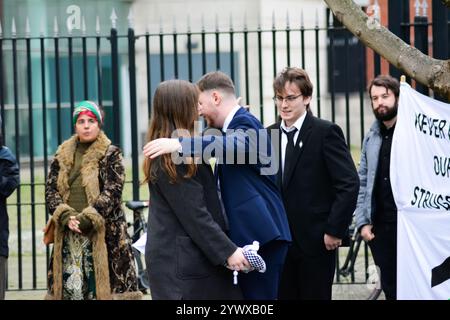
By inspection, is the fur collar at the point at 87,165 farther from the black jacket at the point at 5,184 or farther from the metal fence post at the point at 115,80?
the metal fence post at the point at 115,80

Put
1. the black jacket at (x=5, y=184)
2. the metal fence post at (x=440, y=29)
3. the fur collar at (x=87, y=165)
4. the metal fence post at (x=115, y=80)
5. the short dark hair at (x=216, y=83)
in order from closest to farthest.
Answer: the short dark hair at (x=216, y=83), the black jacket at (x=5, y=184), the fur collar at (x=87, y=165), the metal fence post at (x=440, y=29), the metal fence post at (x=115, y=80)

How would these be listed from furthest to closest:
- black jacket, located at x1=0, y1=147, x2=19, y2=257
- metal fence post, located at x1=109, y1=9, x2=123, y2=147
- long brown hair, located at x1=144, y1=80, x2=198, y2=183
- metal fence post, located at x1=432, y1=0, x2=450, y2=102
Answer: metal fence post, located at x1=109, y1=9, x2=123, y2=147 → metal fence post, located at x1=432, y1=0, x2=450, y2=102 → black jacket, located at x1=0, y1=147, x2=19, y2=257 → long brown hair, located at x1=144, y1=80, x2=198, y2=183

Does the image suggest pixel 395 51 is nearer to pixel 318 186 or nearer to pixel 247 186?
pixel 318 186

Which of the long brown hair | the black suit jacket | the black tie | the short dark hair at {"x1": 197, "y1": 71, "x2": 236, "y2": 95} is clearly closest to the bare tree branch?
the black suit jacket

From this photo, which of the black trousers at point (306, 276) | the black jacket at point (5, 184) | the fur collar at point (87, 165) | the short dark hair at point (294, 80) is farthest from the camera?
the fur collar at point (87, 165)

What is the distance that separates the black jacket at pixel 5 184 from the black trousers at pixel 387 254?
2804 mm

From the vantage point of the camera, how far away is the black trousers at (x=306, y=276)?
261 inches

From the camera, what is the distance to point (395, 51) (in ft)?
20.9

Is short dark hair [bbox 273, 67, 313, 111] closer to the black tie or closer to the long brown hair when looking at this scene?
the black tie

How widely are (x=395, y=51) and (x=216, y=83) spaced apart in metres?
1.30

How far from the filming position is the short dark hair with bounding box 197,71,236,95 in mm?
5816

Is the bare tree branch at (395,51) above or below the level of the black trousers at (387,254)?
above

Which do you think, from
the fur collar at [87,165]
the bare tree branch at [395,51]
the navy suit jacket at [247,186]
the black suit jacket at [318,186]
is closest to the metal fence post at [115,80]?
the fur collar at [87,165]

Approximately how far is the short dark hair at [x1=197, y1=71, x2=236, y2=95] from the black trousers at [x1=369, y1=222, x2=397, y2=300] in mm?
2061
